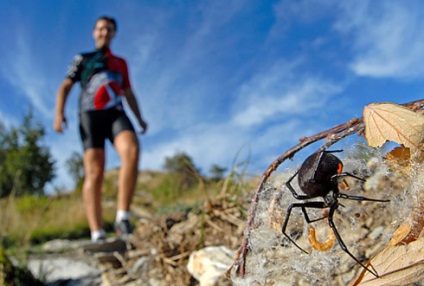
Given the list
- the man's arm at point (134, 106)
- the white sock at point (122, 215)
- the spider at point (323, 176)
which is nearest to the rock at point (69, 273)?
the white sock at point (122, 215)

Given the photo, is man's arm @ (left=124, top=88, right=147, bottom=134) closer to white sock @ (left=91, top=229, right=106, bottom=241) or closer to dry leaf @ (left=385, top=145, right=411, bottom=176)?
white sock @ (left=91, top=229, right=106, bottom=241)

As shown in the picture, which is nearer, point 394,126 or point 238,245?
point 394,126

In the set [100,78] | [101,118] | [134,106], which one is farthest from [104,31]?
[101,118]

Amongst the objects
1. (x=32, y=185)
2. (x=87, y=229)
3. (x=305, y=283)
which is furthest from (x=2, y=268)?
(x=32, y=185)

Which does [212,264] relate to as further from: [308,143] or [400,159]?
[400,159]

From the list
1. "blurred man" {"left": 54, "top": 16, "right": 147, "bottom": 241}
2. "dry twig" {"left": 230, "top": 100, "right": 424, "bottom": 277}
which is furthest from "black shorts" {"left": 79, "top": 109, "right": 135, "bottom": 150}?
"dry twig" {"left": 230, "top": 100, "right": 424, "bottom": 277}

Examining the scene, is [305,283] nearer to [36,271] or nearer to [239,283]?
[239,283]
